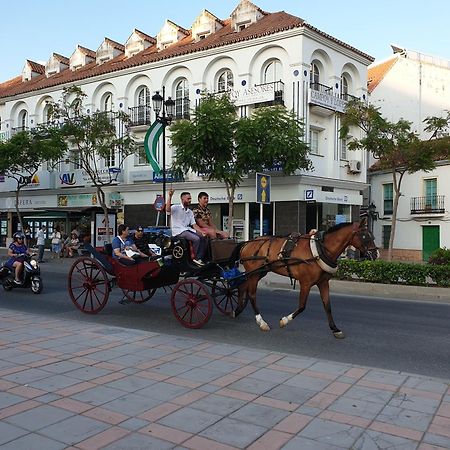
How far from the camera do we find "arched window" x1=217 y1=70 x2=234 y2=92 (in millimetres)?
26703

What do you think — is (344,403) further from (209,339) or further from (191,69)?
(191,69)

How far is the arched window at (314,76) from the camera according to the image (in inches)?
982

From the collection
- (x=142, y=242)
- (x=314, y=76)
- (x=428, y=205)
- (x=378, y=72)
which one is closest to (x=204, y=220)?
(x=142, y=242)

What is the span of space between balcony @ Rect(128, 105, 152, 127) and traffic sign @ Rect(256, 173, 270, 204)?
13.1 metres

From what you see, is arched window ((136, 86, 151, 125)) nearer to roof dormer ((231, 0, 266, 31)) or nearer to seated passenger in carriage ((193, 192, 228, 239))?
roof dormer ((231, 0, 266, 31))

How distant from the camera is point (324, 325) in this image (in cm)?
886

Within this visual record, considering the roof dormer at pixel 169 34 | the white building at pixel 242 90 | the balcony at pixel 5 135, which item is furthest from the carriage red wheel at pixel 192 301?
the balcony at pixel 5 135

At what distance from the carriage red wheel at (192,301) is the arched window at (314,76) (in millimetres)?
18853

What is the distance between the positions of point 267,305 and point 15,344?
5.80 m

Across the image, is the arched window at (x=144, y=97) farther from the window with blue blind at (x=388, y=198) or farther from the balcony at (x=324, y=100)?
the window with blue blind at (x=388, y=198)

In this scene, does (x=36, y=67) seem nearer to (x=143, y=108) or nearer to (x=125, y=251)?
(x=143, y=108)

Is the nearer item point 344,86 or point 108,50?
point 344,86

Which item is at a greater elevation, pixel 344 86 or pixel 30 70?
pixel 30 70

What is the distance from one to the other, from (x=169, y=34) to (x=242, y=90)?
28.5 ft
